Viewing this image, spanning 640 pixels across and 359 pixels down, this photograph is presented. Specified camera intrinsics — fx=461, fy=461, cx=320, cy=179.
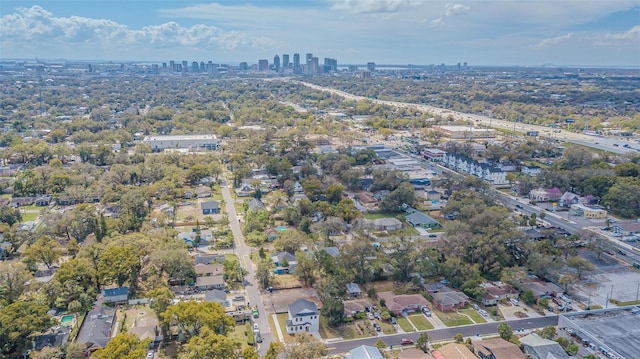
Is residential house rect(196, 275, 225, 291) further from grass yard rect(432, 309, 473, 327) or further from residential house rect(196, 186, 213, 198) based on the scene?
residential house rect(196, 186, 213, 198)

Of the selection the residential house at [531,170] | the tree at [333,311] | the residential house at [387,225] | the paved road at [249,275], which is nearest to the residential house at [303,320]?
the tree at [333,311]

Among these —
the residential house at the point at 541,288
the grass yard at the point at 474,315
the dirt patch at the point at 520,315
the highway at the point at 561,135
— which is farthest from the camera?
the highway at the point at 561,135

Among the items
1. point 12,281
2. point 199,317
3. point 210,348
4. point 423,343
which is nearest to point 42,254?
point 12,281

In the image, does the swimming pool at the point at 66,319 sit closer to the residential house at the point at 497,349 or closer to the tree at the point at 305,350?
the tree at the point at 305,350

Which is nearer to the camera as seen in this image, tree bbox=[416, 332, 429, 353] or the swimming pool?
tree bbox=[416, 332, 429, 353]

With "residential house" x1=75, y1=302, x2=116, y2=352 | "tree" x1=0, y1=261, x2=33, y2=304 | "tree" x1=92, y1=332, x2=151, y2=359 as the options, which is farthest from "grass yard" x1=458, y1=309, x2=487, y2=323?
"tree" x1=0, y1=261, x2=33, y2=304
